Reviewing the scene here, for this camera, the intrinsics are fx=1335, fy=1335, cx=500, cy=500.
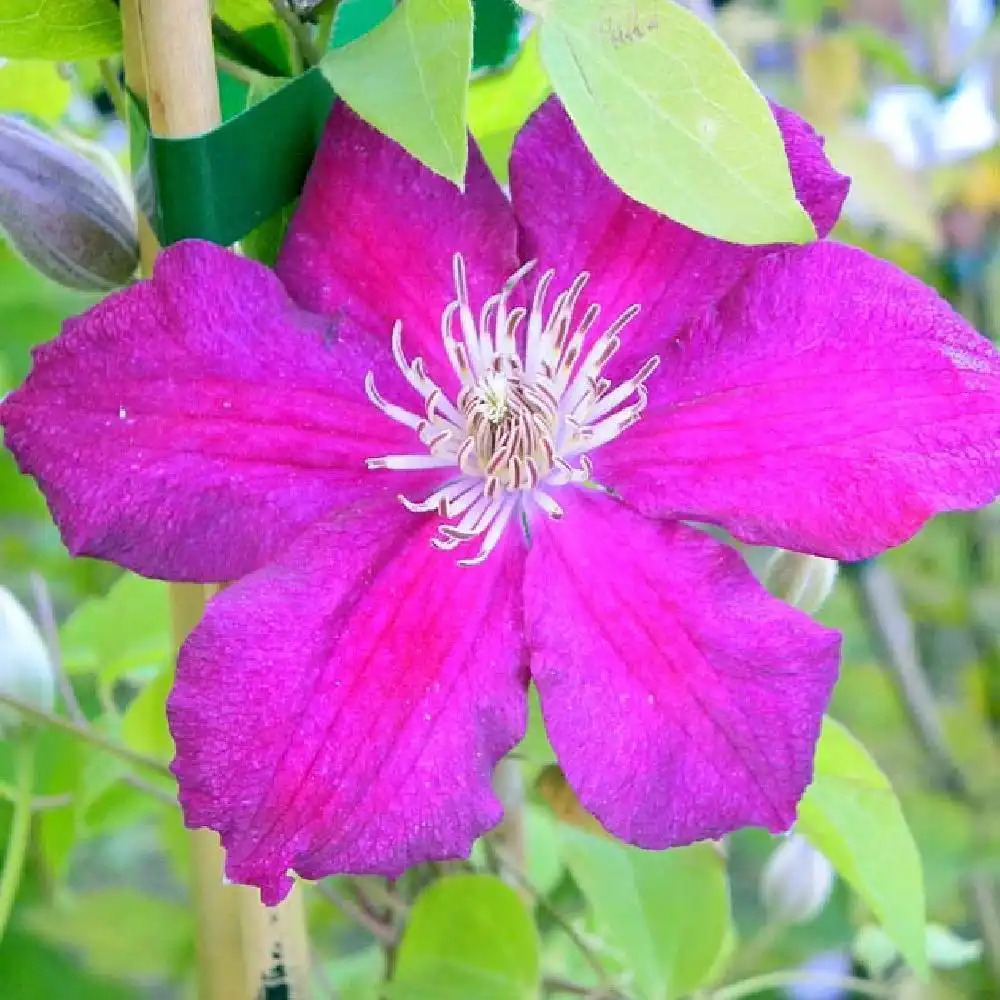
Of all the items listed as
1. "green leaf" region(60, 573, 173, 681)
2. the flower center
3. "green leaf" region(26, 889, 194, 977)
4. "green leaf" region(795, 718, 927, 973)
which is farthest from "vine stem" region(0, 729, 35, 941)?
"green leaf" region(26, 889, 194, 977)

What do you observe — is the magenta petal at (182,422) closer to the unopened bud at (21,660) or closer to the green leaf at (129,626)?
the unopened bud at (21,660)

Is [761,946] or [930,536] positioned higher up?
[761,946]

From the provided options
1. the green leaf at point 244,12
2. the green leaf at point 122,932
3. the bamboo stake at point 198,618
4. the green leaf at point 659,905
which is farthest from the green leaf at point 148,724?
the green leaf at point 122,932

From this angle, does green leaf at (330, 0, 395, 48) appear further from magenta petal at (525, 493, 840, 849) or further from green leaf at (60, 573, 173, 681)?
green leaf at (60, 573, 173, 681)

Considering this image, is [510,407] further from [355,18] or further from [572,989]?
[572,989]

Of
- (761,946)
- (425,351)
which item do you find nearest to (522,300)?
(425,351)

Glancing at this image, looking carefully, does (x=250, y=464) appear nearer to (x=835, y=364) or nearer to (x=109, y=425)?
(x=109, y=425)
